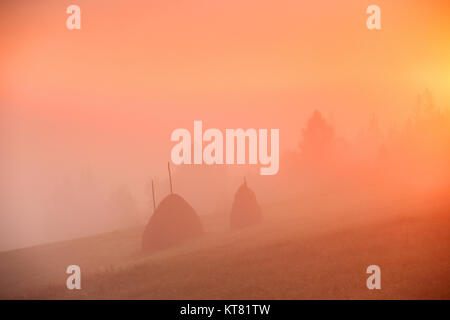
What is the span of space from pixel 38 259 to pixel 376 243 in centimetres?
963

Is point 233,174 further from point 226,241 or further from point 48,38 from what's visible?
point 48,38

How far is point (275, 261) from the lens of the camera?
10.8 metres

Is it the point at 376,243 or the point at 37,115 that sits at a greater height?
the point at 37,115

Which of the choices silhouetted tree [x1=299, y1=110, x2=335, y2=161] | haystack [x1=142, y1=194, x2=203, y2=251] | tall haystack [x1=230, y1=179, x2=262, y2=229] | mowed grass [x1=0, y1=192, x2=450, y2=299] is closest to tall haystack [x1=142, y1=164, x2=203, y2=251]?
haystack [x1=142, y1=194, x2=203, y2=251]

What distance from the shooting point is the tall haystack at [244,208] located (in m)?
12.2

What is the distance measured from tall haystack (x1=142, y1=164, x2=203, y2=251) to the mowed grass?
0.98 ft

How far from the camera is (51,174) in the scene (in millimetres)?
12547

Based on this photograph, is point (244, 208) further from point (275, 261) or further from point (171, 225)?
point (171, 225)

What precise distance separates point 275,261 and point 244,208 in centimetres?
198

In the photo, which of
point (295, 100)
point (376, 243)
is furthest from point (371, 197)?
point (295, 100)

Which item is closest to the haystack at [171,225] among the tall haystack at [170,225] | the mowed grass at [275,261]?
the tall haystack at [170,225]

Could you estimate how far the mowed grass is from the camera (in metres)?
10.5

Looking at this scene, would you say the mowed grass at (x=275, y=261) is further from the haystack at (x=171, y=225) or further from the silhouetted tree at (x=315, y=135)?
the silhouetted tree at (x=315, y=135)
